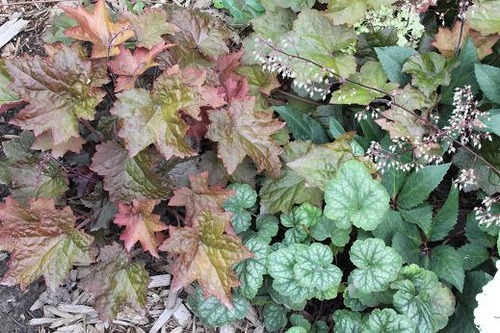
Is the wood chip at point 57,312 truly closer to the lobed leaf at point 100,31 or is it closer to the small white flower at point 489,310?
the lobed leaf at point 100,31

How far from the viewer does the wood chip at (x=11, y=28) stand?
257 centimetres

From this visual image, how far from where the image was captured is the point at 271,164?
213cm

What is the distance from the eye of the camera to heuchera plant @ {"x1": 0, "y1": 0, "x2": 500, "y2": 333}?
1.97 meters

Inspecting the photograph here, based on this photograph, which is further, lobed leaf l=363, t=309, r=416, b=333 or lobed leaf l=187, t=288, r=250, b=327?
lobed leaf l=187, t=288, r=250, b=327

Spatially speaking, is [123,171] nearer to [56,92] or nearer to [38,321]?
[56,92]

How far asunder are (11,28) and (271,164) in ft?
4.30

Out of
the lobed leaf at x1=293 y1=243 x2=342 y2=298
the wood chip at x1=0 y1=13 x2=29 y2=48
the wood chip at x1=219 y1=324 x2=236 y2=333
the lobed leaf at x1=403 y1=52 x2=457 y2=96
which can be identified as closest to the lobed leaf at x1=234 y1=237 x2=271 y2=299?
the lobed leaf at x1=293 y1=243 x2=342 y2=298

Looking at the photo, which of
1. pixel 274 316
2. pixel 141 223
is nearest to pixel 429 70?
pixel 274 316

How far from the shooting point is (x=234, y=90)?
2236mm

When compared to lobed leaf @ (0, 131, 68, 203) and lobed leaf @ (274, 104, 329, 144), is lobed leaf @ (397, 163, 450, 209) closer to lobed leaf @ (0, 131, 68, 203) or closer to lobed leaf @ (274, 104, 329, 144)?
lobed leaf @ (274, 104, 329, 144)

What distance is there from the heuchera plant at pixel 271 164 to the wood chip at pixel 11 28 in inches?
12.9

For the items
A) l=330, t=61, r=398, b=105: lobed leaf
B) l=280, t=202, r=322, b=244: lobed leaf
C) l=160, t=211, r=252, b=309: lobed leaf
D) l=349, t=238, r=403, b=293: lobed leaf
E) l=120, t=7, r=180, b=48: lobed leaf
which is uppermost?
l=120, t=7, r=180, b=48: lobed leaf

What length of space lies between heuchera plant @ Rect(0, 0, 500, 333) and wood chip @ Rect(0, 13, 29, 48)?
0.33 m

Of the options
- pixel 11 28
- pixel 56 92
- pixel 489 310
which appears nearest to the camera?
pixel 489 310
